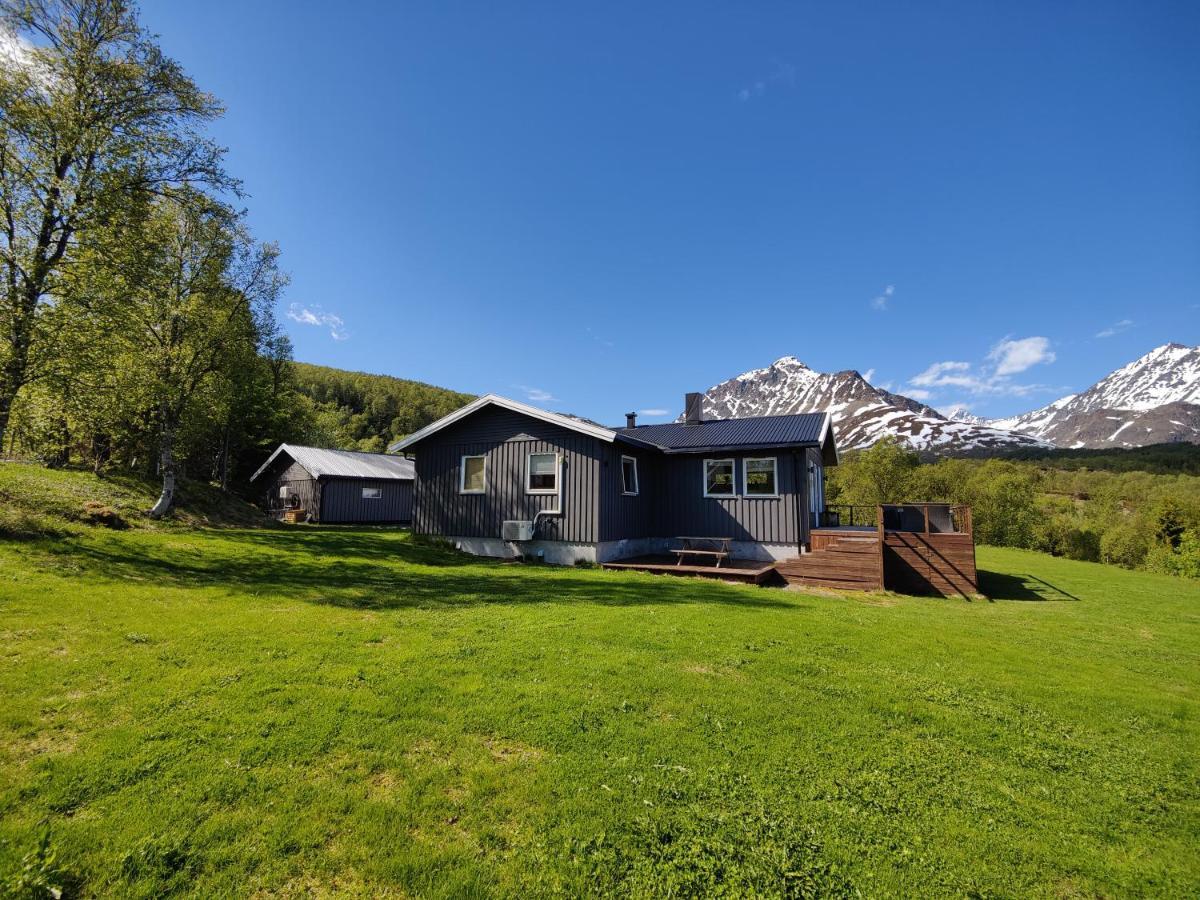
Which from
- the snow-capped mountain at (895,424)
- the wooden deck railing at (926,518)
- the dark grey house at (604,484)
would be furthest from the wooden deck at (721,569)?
the snow-capped mountain at (895,424)

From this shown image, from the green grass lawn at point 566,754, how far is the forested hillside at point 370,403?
50.0 m

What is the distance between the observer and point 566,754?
3354mm

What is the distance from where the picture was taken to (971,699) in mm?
4605

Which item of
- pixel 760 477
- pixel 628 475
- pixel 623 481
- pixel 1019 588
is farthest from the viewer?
pixel 628 475

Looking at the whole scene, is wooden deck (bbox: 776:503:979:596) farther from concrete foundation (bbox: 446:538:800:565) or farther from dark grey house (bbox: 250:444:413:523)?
dark grey house (bbox: 250:444:413:523)

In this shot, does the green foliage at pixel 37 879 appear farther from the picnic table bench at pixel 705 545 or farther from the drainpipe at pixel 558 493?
the picnic table bench at pixel 705 545

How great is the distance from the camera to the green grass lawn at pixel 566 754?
2398 millimetres

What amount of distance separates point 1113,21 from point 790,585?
17253mm

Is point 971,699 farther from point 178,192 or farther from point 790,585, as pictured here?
point 178,192

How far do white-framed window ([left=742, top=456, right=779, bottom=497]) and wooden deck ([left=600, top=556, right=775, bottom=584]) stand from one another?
1.91 meters

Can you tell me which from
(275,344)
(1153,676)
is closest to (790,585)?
(1153,676)

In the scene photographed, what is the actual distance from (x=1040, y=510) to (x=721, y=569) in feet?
94.9

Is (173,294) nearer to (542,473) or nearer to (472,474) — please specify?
(472,474)

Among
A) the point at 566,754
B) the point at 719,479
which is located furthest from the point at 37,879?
the point at 719,479
